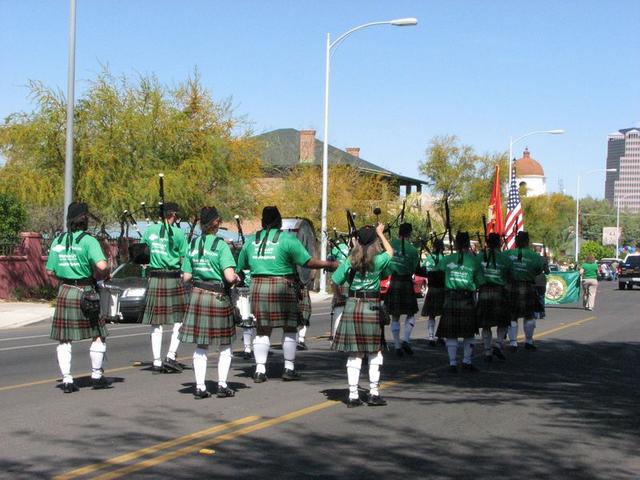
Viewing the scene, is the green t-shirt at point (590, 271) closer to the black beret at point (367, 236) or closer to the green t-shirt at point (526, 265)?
the green t-shirt at point (526, 265)

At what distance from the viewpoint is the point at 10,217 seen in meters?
31.1

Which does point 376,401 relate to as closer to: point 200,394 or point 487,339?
point 200,394

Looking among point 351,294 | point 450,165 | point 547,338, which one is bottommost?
point 547,338

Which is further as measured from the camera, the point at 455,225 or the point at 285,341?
the point at 455,225

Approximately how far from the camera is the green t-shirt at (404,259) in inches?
579

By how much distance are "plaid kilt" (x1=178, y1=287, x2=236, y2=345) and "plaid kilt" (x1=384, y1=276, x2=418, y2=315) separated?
16.0 feet

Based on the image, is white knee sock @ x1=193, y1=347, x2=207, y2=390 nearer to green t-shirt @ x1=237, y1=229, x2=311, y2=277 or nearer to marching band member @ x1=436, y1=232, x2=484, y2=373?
green t-shirt @ x1=237, y1=229, x2=311, y2=277

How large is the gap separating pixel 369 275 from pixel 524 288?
289 inches

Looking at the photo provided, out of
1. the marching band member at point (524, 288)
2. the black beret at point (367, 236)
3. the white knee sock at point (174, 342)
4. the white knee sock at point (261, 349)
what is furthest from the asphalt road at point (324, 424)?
the marching band member at point (524, 288)

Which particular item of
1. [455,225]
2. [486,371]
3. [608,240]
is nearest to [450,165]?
[455,225]

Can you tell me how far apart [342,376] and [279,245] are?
2.18 m

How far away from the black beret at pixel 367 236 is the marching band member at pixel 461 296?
10.8ft

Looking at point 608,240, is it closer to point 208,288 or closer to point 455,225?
point 455,225

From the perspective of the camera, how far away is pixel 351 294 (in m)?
10.1
